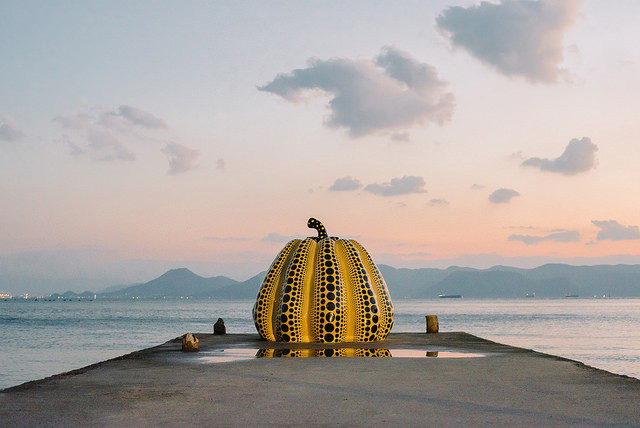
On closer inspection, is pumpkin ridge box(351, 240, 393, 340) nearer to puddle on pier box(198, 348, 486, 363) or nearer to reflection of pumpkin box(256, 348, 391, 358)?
puddle on pier box(198, 348, 486, 363)

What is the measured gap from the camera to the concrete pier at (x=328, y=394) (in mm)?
9703

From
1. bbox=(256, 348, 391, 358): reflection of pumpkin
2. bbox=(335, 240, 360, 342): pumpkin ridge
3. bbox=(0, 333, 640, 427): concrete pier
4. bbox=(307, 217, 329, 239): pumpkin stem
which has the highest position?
bbox=(307, 217, 329, 239): pumpkin stem

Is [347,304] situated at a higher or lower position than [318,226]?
lower

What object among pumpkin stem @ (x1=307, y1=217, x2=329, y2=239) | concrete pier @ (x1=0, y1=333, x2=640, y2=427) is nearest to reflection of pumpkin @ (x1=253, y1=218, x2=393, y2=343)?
pumpkin stem @ (x1=307, y1=217, x2=329, y2=239)

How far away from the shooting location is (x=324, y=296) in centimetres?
2419

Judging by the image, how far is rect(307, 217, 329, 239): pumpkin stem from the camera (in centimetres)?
2734

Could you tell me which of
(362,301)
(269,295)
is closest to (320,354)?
(362,301)

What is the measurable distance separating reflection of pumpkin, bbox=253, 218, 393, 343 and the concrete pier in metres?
5.41

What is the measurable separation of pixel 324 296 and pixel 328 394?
1206 cm

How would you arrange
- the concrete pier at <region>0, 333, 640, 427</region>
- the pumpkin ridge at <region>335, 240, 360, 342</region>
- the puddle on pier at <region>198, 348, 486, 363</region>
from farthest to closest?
1. the pumpkin ridge at <region>335, 240, 360, 342</region>
2. the puddle on pier at <region>198, 348, 486, 363</region>
3. the concrete pier at <region>0, 333, 640, 427</region>

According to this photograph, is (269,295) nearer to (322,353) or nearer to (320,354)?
(322,353)

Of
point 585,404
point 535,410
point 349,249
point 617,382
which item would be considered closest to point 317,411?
point 535,410

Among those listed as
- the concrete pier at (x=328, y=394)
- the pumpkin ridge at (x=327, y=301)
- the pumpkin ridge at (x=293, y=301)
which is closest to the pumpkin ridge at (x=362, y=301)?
the pumpkin ridge at (x=327, y=301)

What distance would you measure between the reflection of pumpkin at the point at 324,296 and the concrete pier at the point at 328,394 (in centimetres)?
541
